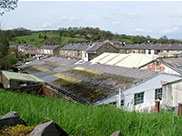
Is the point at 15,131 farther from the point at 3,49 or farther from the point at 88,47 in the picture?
the point at 88,47

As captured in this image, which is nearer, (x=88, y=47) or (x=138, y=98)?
(x=138, y=98)

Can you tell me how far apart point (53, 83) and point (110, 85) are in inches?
285

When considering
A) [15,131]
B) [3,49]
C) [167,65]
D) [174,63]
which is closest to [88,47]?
[3,49]

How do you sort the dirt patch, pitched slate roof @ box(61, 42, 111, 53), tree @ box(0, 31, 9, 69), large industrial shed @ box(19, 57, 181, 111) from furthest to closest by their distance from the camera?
1. pitched slate roof @ box(61, 42, 111, 53)
2. tree @ box(0, 31, 9, 69)
3. large industrial shed @ box(19, 57, 181, 111)
4. the dirt patch

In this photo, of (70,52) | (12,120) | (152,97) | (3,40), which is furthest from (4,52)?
(12,120)

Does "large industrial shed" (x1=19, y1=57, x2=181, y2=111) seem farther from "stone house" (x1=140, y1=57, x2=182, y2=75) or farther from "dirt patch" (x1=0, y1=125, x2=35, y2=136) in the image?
"dirt patch" (x1=0, y1=125, x2=35, y2=136)

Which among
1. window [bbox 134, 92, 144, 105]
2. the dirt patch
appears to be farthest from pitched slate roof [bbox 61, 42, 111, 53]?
the dirt patch

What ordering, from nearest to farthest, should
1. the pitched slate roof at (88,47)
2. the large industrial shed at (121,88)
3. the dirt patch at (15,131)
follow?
the dirt patch at (15,131)
the large industrial shed at (121,88)
the pitched slate roof at (88,47)

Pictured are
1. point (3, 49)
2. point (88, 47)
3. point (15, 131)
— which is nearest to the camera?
point (15, 131)

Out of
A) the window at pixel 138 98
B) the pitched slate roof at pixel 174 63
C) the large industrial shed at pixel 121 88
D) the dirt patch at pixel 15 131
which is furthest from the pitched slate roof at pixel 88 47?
the dirt patch at pixel 15 131

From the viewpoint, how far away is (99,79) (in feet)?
58.3

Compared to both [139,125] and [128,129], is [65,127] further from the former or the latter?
[139,125]

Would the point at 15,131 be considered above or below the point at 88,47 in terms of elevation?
below

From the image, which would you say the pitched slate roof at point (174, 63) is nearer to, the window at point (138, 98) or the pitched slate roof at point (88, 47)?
the window at point (138, 98)
